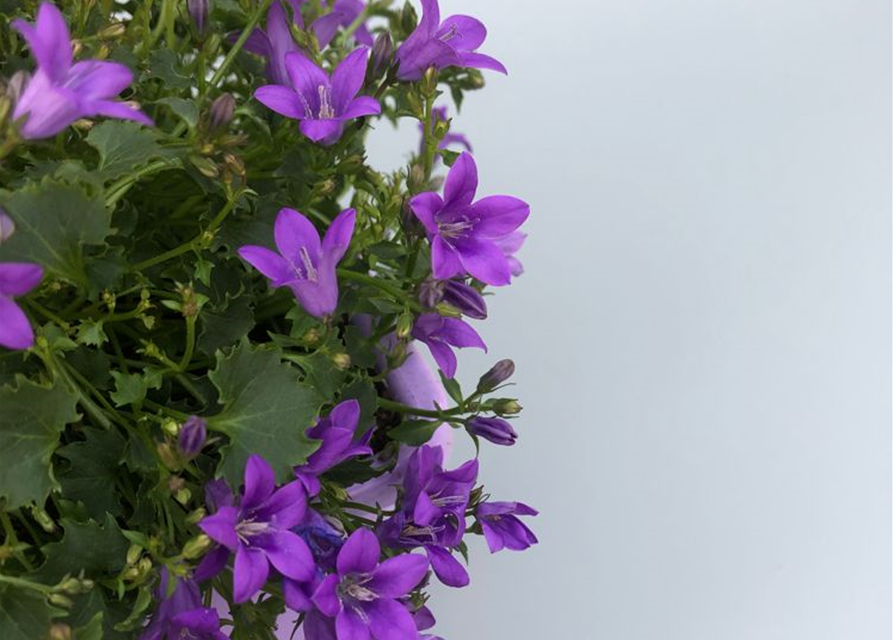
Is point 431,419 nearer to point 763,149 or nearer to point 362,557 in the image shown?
point 362,557

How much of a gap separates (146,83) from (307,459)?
0.26 m

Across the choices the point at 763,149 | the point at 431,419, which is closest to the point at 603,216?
the point at 763,149

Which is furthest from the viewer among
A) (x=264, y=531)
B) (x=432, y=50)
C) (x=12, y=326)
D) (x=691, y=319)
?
(x=691, y=319)

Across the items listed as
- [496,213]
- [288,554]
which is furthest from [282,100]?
[288,554]

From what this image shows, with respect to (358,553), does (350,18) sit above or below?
above

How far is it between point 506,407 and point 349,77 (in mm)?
208

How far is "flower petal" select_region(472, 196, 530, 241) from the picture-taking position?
0.60m

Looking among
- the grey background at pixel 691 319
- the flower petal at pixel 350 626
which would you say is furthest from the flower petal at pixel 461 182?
the grey background at pixel 691 319

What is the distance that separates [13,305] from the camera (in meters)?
0.44

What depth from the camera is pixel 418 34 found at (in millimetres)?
643

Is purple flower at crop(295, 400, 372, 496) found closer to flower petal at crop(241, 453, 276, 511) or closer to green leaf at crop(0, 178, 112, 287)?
flower petal at crop(241, 453, 276, 511)

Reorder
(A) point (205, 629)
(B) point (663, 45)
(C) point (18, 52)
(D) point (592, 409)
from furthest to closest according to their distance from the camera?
(B) point (663, 45) < (D) point (592, 409) < (C) point (18, 52) < (A) point (205, 629)

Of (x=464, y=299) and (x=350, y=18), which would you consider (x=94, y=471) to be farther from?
(x=350, y=18)

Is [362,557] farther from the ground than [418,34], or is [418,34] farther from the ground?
[418,34]
